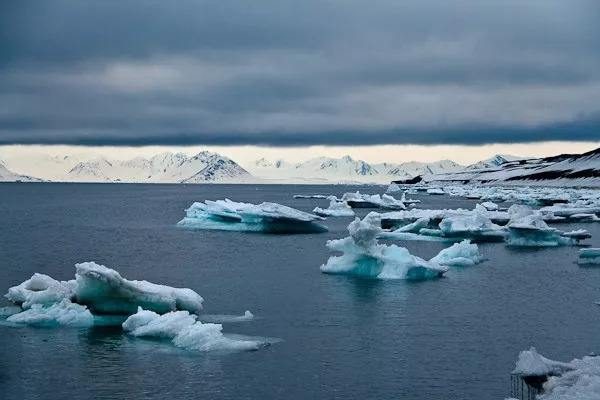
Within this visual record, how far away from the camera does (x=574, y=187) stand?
401ft

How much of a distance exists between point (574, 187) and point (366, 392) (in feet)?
388

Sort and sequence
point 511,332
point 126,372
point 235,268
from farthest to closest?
1. point 235,268
2. point 511,332
3. point 126,372

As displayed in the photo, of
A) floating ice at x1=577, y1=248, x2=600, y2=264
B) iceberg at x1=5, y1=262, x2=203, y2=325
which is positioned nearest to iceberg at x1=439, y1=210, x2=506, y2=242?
floating ice at x1=577, y1=248, x2=600, y2=264

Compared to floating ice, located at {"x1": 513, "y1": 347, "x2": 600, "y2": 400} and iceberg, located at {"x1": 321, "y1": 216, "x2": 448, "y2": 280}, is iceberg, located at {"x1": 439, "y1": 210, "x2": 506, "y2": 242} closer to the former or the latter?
iceberg, located at {"x1": 321, "y1": 216, "x2": 448, "y2": 280}

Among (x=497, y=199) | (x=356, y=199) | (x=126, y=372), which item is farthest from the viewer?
(x=497, y=199)

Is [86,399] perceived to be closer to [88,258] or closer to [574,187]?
[88,258]

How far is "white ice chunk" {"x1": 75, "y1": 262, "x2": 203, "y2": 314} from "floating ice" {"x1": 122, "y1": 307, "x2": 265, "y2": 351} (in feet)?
2.90

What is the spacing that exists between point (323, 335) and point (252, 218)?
27.5 m

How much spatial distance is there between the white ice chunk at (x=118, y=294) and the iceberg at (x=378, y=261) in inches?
334

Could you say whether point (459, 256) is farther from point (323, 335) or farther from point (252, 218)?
point (252, 218)

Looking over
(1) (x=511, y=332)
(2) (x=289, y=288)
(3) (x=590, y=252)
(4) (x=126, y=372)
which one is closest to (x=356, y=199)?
(3) (x=590, y=252)

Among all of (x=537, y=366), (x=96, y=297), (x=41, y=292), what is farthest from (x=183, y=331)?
(x=537, y=366)

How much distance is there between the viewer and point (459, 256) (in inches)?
1204

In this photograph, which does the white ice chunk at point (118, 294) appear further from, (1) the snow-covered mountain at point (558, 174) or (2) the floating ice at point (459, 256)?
(1) the snow-covered mountain at point (558, 174)
